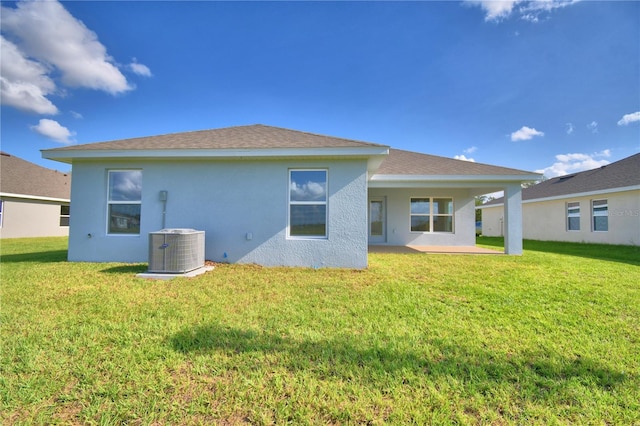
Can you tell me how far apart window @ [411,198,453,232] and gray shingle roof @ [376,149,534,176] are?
1885mm

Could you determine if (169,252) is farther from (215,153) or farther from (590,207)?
(590,207)

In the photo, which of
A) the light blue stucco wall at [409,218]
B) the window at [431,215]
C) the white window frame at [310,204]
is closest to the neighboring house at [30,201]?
the white window frame at [310,204]

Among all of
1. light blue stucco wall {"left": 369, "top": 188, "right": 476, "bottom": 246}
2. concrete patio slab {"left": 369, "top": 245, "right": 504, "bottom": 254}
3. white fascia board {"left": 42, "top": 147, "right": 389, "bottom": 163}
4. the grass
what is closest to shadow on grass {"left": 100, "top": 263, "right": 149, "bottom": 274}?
the grass

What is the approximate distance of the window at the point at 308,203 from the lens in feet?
21.6

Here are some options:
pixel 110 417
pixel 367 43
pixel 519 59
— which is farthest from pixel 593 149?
pixel 110 417

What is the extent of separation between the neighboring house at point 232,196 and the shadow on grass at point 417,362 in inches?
146

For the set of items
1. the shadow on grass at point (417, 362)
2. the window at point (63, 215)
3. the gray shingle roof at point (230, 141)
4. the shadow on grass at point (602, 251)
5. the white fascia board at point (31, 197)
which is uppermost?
the gray shingle roof at point (230, 141)

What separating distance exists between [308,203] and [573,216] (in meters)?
18.3

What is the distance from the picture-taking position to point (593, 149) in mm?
18906

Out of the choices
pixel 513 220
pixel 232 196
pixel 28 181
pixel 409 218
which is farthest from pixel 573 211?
pixel 28 181

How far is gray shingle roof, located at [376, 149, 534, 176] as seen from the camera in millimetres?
9559

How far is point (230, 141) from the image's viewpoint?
7035 mm

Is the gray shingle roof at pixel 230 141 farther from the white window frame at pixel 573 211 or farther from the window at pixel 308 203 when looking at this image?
the white window frame at pixel 573 211

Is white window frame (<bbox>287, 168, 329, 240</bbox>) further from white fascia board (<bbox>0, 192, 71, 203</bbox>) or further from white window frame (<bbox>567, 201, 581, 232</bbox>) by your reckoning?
white fascia board (<bbox>0, 192, 71, 203</bbox>)
